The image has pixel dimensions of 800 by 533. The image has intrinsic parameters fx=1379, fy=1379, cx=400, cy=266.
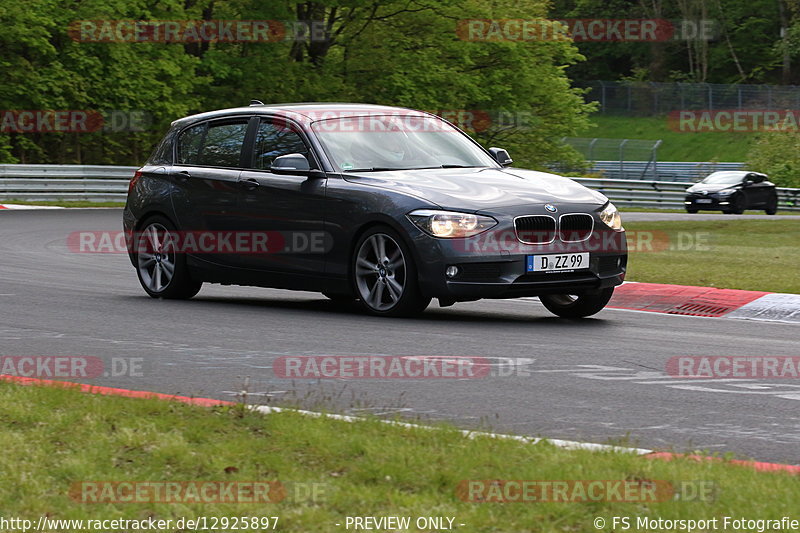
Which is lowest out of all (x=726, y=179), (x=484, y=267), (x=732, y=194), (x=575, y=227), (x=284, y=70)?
(x=732, y=194)

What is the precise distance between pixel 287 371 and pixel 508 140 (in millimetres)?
37248

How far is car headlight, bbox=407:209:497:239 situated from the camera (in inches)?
419

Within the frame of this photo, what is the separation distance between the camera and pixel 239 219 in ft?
40.7

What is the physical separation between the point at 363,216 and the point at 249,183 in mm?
1563

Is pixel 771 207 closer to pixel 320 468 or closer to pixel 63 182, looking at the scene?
pixel 63 182

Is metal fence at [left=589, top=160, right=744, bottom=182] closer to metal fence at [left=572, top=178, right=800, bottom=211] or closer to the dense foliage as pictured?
metal fence at [left=572, top=178, right=800, bottom=211]

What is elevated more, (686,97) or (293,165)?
(293,165)

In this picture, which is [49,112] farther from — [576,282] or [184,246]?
[576,282]

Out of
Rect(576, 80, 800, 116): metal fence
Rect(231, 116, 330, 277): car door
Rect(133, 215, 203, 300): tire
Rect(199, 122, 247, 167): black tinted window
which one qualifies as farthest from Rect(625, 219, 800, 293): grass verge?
Rect(576, 80, 800, 116): metal fence

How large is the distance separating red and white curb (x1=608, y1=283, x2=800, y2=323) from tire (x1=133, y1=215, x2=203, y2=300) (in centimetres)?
407

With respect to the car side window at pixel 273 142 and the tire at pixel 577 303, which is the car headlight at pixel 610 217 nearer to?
the tire at pixel 577 303

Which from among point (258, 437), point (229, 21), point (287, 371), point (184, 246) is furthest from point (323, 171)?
point (229, 21)

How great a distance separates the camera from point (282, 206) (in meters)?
12.0

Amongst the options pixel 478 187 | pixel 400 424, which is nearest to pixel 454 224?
pixel 478 187
